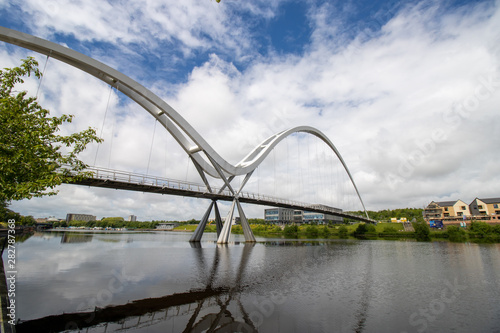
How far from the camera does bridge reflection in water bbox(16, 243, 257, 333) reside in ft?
21.6

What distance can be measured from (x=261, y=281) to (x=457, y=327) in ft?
25.1

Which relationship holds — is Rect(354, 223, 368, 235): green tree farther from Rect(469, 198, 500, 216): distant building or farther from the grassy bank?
Rect(469, 198, 500, 216): distant building

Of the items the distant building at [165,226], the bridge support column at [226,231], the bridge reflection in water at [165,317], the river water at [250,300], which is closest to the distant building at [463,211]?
the bridge support column at [226,231]

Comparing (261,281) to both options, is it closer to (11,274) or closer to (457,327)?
(457,327)

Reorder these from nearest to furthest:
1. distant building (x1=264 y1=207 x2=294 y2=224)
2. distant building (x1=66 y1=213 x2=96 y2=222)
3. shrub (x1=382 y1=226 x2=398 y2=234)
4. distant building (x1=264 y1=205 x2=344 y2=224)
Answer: shrub (x1=382 y1=226 x2=398 y2=234)
distant building (x1=264 y1=205 x2=344 y2=224)
distant building (x1=264 y1=207 x2=294 y2=224)
distant building (x1=66 y1=213 x2=96 y2=222)

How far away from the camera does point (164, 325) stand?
678 centimetres

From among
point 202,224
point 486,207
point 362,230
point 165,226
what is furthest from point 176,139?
point 165,226

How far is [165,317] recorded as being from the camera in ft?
24.1

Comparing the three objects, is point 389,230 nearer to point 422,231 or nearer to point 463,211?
point 422,231

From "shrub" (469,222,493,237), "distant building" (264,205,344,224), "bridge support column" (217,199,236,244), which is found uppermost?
"distant building" (264,205,344,224)

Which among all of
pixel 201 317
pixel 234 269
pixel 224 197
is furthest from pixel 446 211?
pixel 201 317

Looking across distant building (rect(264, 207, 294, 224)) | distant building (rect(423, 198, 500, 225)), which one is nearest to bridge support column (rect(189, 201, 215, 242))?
distant building (rect(423, 198, 500, 225))

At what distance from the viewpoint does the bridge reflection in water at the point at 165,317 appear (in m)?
6.59

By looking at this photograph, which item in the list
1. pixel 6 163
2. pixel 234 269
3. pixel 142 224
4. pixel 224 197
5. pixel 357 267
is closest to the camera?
pixel 6 163
